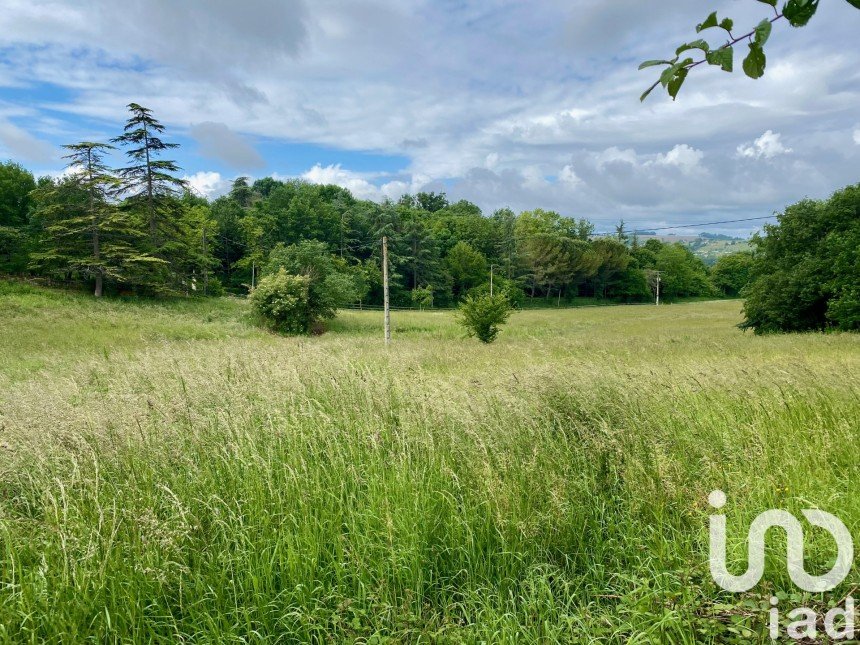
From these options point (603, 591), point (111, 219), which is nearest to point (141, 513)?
point (603, 591)

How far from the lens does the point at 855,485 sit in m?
3.01

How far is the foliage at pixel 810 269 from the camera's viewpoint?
21.8 meters

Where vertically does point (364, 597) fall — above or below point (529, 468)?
below

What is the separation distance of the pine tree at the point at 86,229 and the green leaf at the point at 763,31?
4389cm

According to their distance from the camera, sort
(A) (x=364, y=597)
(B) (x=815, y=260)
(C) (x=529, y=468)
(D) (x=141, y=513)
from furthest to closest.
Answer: (B) (x=815, y=260) → (C) (x=529, y=468) → (D) (x=141, y=513) → (A) (x=364, y=597)

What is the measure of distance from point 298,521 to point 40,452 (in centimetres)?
193

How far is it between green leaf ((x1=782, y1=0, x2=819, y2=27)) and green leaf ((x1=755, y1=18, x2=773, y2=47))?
2.7 inches

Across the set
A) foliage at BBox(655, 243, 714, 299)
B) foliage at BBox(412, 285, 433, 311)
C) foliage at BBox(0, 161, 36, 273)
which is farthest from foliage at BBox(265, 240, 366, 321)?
foliage at BBox(655, 243, 714, 299)

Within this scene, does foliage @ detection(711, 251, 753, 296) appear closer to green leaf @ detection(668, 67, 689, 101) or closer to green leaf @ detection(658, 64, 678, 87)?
green leaf @ detection(668, 67, 689, 101)

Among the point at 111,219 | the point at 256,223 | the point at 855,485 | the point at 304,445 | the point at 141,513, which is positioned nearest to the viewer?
the point at 141,513

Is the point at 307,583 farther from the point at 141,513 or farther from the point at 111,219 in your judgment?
the point at 111,219

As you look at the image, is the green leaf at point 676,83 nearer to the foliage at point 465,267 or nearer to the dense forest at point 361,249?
the dense forest at point 361,249

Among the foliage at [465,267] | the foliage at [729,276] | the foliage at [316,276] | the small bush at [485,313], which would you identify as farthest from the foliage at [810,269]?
the foliage at [729,276]

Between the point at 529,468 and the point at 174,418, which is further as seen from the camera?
the point at 174,418
